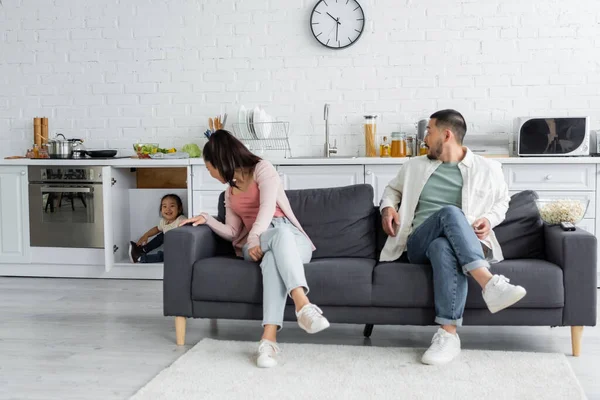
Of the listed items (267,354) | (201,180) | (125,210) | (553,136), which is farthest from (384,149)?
(267,354)

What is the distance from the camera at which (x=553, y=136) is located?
4934 mm

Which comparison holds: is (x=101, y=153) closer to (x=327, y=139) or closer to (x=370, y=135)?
(x=327, y=139)

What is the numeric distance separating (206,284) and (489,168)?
145cm

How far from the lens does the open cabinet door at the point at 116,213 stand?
5.16m

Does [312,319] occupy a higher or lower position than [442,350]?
higher

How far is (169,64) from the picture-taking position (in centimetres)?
571

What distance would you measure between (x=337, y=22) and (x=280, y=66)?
542 millimetres

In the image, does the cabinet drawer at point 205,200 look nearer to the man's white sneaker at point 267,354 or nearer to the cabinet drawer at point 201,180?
the cabinet drawer at point 201,180

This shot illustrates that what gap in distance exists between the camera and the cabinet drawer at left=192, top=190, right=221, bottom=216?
17.0 feet

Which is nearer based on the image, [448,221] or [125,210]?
[448,221]

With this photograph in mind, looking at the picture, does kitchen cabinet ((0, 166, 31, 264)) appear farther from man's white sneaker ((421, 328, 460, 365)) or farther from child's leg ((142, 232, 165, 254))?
man's white sneaker ((421, 328, 460, 365))

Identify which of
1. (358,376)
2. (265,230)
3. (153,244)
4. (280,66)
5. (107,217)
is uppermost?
(280,66)

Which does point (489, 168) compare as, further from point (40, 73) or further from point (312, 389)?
point (40, 73)

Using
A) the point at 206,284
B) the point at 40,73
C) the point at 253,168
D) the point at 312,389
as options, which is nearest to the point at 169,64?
the point at 40,73
